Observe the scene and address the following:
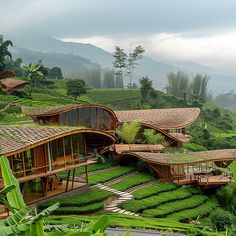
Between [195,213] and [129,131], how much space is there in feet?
45.3

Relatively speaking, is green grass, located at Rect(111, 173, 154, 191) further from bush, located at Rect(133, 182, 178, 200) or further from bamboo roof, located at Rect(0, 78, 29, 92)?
bamboo roof, located at Rect(0, 78, 29, 92)

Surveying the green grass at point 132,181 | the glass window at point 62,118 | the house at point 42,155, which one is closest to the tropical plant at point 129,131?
the green grass at point 132,181

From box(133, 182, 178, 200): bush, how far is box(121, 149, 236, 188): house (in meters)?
1.03

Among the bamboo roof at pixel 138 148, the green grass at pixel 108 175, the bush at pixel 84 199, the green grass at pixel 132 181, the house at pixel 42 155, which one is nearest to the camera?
the house at pixel 42 155

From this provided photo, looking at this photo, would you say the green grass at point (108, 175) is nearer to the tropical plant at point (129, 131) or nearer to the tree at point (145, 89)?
the tropical plant at point (129, 131)

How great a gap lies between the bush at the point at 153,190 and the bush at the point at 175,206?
136 centimetres

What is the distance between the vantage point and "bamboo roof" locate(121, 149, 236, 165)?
94.6ft

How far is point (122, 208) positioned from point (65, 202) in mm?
3084

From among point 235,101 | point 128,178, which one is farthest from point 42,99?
point 235,101

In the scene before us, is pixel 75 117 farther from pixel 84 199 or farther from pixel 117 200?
pixel 84 199

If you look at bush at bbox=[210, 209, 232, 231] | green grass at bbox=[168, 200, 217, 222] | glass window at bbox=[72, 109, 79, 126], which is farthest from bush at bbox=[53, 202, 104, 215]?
glass window at bbox=[72, 109, 79, 126]

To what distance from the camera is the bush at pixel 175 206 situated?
2236cm

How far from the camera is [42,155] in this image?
2023 centimetres

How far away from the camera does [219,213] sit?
20.5 metres
